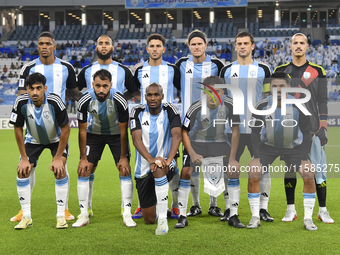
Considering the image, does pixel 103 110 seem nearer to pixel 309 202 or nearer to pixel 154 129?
pixel 154 129

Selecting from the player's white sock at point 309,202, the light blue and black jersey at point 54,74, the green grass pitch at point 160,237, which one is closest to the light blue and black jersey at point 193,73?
the green grass pitch at point 160,237

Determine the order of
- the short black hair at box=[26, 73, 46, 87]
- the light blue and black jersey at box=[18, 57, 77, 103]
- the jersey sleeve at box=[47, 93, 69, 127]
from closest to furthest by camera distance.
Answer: the short black hair at box=[26, 73, 46, 87] → the jersey sleeve at box=[47, 93, 69, 127] → the light blue and black jersey at box=[18, 57, 77, 103]

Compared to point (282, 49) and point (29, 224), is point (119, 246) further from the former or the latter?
point (282, 49)

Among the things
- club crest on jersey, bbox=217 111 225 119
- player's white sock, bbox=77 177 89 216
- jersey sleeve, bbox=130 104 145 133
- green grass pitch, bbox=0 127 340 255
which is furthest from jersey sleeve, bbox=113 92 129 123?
green grass pitch, bbox=0 127 340 255

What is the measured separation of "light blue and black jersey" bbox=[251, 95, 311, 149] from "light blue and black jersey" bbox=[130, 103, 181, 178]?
91cm

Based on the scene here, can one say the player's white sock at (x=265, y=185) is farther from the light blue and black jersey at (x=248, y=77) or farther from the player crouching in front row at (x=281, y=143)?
the light blue and black jersey at (x=248, y=77)

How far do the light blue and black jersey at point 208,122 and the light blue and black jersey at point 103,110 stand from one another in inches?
29.1

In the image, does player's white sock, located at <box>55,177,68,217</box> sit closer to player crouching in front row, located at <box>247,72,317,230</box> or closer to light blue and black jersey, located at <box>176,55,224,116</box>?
light blue and black jersey, located at <box>176,55,224,116</box>

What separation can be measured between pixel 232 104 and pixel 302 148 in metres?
0.89

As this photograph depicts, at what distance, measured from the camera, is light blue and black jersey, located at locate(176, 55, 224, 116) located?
501cm

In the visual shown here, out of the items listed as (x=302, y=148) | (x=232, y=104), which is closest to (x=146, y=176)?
(x=232, y=104)

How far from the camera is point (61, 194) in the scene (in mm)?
4391

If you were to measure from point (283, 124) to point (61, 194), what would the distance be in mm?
2552

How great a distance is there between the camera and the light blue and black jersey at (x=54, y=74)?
4926 mm
